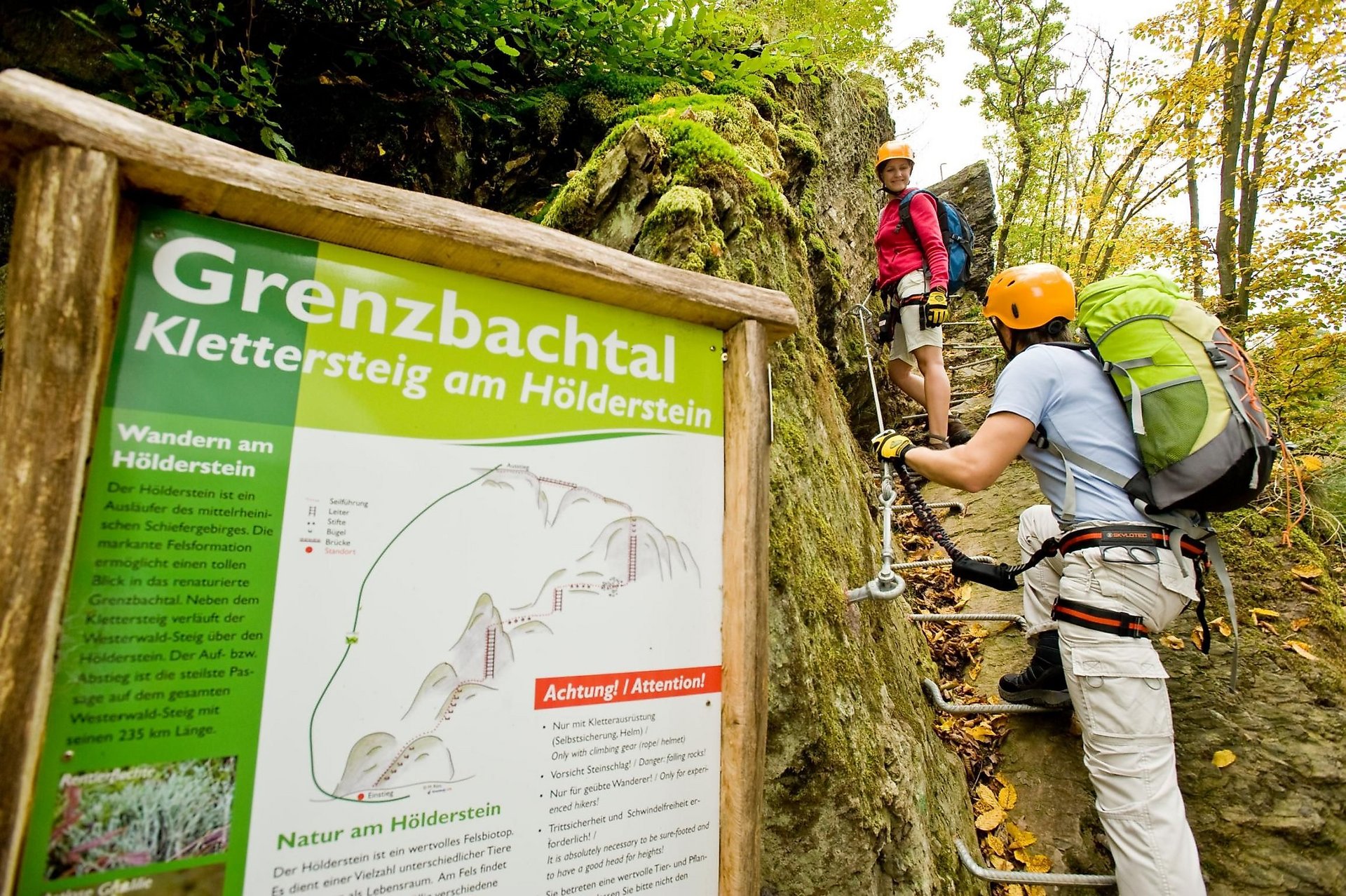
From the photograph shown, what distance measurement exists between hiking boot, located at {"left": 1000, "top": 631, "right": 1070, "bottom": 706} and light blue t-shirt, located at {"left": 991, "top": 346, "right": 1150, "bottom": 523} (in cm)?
93

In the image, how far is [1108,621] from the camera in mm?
2719

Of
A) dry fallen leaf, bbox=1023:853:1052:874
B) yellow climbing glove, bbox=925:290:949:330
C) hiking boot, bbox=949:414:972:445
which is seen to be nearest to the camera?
dry fallen leaf, bbox=1023:853:1052:874

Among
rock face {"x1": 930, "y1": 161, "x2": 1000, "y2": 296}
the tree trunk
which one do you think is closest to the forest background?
the tree trunk

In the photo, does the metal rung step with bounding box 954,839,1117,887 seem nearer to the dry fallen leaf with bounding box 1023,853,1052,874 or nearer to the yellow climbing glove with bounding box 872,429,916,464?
the dry fallen leaf with bounding box 1023,853,1052,874

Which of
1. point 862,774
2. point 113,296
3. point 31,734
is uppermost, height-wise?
point 113,296

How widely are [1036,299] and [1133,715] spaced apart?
6.59 feet

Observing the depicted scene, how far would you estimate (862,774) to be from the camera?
259 centimetres

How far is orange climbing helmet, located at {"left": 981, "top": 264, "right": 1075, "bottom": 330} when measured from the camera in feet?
10.8

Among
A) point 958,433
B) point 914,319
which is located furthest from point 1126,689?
point 958,433

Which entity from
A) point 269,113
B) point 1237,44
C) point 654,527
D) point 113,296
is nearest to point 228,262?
point 113,296

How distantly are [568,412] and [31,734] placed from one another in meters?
1.15

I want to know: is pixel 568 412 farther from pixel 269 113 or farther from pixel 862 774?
pixel 269 113

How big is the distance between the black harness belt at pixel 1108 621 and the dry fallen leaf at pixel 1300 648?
5.42ft

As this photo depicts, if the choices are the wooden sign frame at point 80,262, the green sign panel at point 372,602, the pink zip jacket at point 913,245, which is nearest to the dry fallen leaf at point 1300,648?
the pink zip jacket at point 913,245
